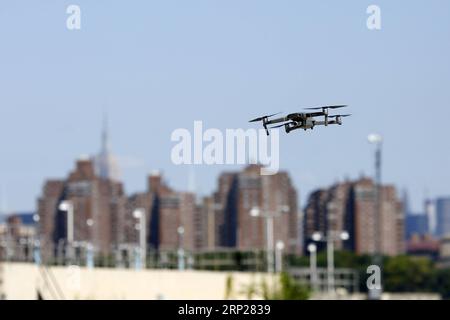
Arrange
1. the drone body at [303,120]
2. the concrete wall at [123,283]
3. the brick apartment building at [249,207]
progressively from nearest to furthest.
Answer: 1. the drone body at [303,120]
2. the concrete wall at [123,283]
3. the brick apartment building at [249,207]

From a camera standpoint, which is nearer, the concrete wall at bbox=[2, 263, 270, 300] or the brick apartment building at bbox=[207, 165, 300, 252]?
the concrete wall at bbox=[2, 263, 270, 300]

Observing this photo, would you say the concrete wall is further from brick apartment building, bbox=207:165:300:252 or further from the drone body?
the drone body

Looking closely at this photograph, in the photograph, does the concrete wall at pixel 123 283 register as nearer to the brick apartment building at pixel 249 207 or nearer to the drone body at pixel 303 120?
the brick apartment building at pixel 249 207

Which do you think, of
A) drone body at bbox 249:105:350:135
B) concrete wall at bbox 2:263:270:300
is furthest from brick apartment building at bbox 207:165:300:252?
drone body at bbox 249:105:350:135

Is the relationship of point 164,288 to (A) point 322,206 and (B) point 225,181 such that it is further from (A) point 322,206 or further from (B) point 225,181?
(A) point 322,206

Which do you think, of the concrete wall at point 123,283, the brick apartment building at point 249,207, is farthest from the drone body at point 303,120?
the brick apartment building at point 249,207

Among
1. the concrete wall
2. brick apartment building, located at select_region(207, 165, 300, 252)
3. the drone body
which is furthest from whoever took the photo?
brick apartment building, located at select_region(207, 165, 300, 252)

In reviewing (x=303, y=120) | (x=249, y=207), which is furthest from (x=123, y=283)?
(x=249, y=207)

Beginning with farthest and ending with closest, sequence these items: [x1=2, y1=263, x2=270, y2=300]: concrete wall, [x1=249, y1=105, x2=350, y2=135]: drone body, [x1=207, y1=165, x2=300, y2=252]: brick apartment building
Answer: [x1=207, y1=165, x2=300, y2=252]: brick apartment building, [x1=2, y1=263, x2=270, y2=300]: concrete wall, [x1=249, y1=105, x2=350, y2=135]: drone body

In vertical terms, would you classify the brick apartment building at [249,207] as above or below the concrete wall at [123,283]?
above

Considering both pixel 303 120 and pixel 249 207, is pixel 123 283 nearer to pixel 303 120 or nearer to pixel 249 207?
pixel 303 120
